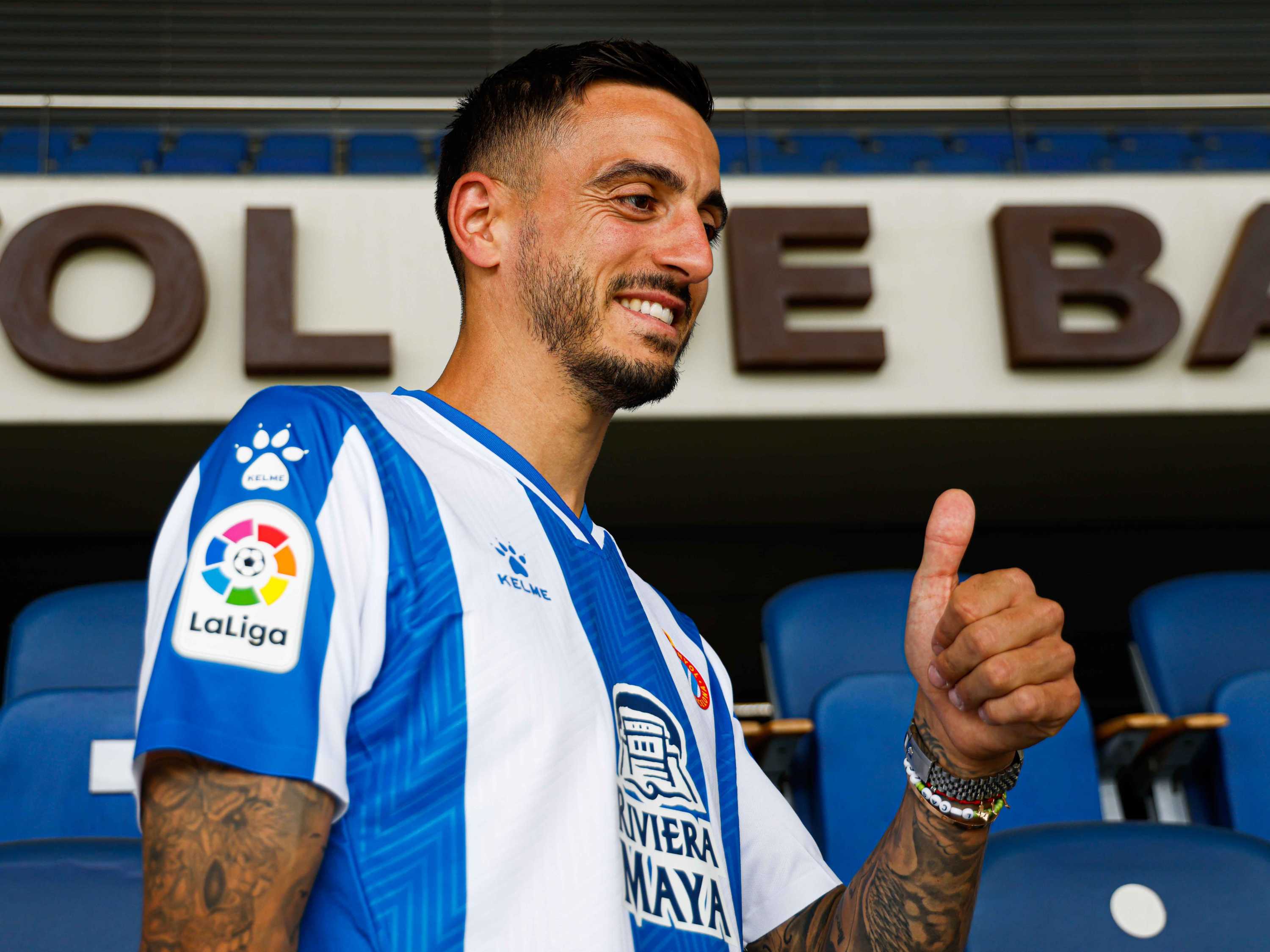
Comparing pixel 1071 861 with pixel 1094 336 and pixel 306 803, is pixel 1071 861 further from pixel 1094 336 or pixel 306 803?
pixel 1094 336

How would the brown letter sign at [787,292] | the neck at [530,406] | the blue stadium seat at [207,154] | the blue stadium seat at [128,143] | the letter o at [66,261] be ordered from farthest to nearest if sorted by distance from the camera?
the blue stadium seat at [128,143], the blue stadium seat at [207,154], the brown letter sign at [787,292], the letter o at [66,261], the neck at [530,406]

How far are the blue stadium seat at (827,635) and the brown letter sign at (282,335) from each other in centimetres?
131

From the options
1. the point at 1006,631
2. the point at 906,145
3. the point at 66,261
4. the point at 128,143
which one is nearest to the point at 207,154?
the point at 128,143

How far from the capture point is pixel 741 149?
3848mm

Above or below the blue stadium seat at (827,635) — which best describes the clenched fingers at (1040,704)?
above

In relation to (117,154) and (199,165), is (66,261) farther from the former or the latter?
(117,154)

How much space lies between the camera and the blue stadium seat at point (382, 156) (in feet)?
12.3

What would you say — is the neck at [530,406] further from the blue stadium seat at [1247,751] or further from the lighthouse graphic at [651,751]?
the blue stadium seat at [1247,751]

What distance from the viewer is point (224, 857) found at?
1.92 feet

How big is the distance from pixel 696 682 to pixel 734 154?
3.06m

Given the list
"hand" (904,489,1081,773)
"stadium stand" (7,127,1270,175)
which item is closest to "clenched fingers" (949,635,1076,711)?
"hand" (904,489,1081,773)

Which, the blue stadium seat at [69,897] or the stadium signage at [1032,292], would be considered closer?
the blue stadium seat at [69,897]

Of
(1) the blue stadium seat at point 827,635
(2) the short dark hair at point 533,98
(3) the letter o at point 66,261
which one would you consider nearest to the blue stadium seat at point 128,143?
(3) the letter o at point 66,261

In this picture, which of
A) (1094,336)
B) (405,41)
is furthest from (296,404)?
(405,41)
